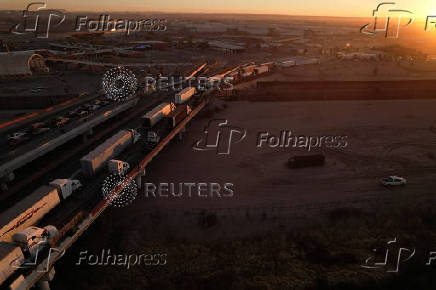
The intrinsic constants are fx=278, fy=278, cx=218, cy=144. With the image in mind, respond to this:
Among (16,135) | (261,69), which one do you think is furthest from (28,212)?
(261,69)

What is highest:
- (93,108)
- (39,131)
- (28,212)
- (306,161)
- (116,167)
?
(93,108)

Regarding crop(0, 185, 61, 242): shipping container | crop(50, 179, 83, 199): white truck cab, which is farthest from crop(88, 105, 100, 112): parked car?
crop(0, 185, 61, 242): shipping container

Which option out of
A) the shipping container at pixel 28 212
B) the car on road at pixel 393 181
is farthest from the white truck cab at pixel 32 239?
the car on road at pixel 393 181

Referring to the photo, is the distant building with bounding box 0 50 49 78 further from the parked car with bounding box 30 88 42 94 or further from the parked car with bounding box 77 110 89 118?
the parked car with bounding box 77 110 89 118

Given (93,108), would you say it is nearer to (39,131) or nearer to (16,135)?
(39,131)

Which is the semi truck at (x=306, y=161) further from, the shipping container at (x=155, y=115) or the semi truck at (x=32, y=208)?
the semi truck at (x=32, y=208)
